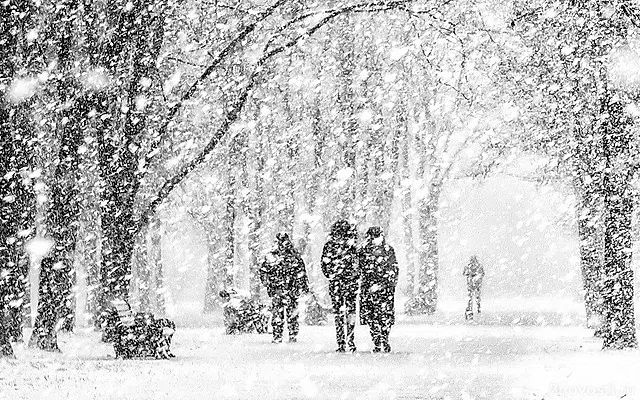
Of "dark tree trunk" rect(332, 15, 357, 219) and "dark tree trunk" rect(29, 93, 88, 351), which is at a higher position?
"dark tree trunk" rect(332, 15, 357, 219)

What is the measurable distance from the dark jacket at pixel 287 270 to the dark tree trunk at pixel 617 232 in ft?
17.2

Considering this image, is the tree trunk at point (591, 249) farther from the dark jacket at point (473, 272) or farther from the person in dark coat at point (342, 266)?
the person in dark coat at point (342, 266)

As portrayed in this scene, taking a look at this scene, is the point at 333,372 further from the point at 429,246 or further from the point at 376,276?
the point at 429,246

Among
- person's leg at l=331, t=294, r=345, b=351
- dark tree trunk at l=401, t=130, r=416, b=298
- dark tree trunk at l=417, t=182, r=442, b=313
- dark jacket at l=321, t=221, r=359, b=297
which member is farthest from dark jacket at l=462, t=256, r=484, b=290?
dark jacket at l=321, t=221, r=359, b=297

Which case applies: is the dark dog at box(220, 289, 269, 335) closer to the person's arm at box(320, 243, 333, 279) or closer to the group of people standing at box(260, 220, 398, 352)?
the group of people standing at box(260, 220, 398, 352)

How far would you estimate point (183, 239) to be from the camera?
60.1 metres

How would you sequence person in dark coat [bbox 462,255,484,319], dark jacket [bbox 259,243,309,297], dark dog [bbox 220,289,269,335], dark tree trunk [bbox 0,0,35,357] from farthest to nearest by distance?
person in dark coat [bbox 462,255,484,319]
dark dog [bbox 220,289,269,335]
dark jacket [bbox 259,243,309,297]
dark tree trunk [bbox 0,0,35,357]

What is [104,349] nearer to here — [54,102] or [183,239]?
[54,102]

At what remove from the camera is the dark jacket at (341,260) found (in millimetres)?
14836

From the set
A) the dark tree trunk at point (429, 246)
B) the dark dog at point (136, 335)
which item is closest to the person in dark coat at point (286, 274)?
the dark dog at point (136, 335)

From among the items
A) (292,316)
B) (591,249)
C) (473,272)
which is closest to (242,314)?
(292,316)

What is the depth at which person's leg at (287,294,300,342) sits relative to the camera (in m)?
18.7

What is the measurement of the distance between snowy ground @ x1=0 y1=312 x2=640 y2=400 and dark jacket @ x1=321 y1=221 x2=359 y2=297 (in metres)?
1.02

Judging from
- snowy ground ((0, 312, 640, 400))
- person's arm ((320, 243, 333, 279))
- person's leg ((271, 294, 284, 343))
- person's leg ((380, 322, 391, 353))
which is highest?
person's arm ((320, 243, 333, 279))
